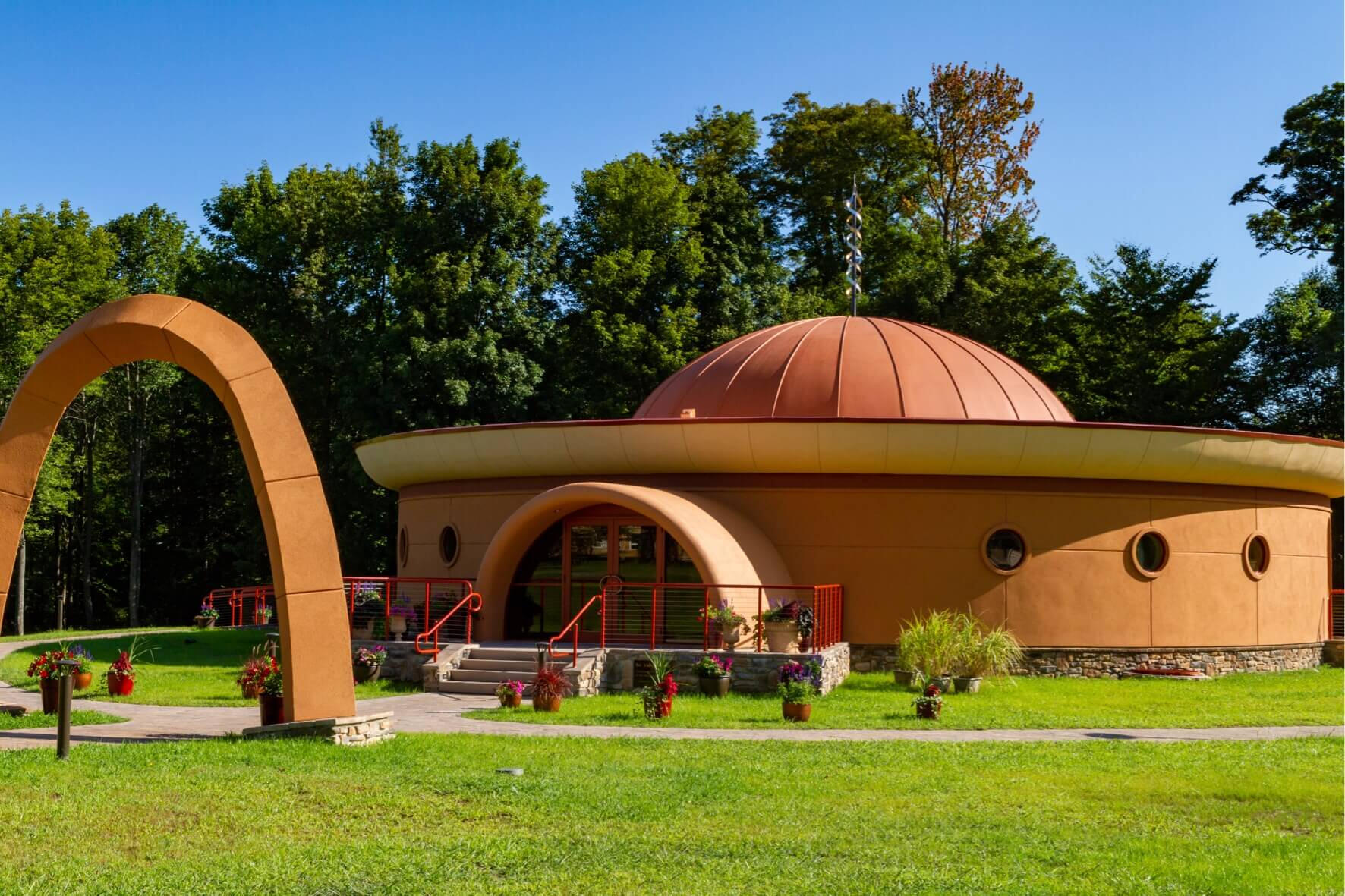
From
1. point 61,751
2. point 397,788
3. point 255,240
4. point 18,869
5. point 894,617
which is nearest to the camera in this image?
point 18,869

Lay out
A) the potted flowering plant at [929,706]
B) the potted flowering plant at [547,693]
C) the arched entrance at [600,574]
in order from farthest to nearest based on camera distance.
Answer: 1. the arched entrance at [600,574]
2. the potted flowering plant at [547,693]
3. the potted flowering plant at [929,706]

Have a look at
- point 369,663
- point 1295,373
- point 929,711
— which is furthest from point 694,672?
point 1295,373

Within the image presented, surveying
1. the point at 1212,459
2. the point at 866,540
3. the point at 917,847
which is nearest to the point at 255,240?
the point at 866,540

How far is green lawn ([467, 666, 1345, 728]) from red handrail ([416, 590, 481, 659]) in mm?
3325

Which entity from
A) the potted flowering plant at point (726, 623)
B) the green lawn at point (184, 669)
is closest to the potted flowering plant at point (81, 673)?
the green lawn at point (184, 669)

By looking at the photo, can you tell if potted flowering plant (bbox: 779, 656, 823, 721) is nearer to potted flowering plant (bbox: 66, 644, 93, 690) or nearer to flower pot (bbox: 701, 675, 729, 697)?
flower pot (bbox: 701, 675, 729, 697)

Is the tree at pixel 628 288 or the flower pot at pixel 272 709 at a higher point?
the tree at pixel 628 288

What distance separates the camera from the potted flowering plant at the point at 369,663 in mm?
20938

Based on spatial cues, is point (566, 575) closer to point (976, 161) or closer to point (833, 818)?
point (833, 818)

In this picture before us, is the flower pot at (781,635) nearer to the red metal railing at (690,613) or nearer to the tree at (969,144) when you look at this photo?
the red metal railing at (690,613)

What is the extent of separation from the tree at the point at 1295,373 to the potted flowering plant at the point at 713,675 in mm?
27344

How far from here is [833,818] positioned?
10.3 metres

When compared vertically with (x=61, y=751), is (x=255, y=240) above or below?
above

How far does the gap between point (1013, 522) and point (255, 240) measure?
26.9m
